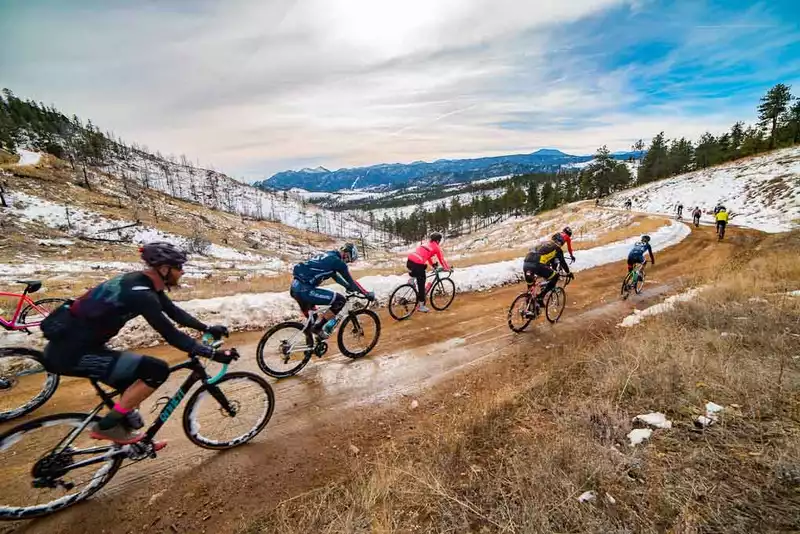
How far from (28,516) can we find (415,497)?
416cm

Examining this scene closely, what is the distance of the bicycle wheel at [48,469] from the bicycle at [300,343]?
9.16ft

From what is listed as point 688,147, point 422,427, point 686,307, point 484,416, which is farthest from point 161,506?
point 688,147

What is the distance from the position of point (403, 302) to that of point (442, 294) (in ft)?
5.63

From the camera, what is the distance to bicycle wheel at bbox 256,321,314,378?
21.8 feet

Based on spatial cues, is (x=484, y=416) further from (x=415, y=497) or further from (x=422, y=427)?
(x=415, y=497)

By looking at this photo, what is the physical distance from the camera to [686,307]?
28.7 ft

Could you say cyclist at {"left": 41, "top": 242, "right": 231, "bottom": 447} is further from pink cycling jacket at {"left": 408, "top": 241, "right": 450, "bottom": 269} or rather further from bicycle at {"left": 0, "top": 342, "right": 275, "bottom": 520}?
pink cycling jacket at {"left": 408, "top": 241, "right": 450, "bottom": 269}

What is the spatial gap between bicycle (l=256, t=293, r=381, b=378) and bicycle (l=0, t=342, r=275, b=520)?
197 centimetres

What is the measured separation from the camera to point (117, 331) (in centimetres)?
370

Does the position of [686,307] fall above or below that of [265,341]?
below

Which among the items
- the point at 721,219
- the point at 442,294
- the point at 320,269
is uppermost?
the point at 320,269

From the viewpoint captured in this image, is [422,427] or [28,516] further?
[422,427]

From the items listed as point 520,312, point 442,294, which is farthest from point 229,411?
point 442,294

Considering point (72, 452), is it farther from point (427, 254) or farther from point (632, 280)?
point (632, 280)
